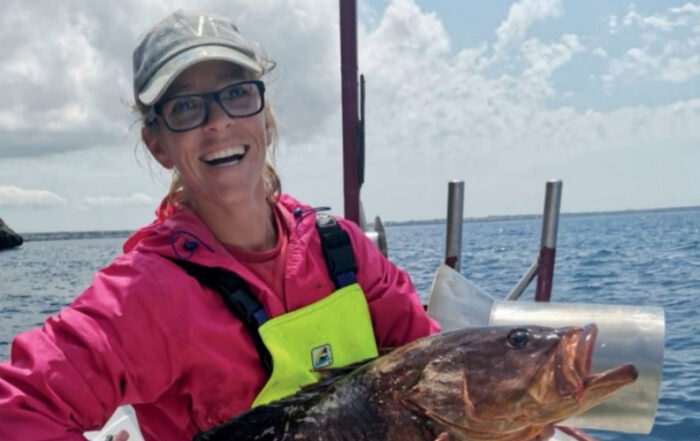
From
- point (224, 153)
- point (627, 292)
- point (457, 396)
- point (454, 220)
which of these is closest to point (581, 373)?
point (457, 396)

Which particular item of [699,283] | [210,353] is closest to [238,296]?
[210,353]

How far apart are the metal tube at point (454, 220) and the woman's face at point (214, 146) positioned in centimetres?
338

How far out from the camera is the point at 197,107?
9.51 feet

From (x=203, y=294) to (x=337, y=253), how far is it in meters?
0.72

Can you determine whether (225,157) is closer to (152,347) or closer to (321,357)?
(152,347)

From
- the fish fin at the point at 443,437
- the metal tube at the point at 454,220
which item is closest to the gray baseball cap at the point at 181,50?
the fish fin at the point at 443,437

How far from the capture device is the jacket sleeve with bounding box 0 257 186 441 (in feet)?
7.57

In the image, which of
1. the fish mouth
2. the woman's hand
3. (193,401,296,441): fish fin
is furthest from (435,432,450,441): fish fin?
the woman's hand

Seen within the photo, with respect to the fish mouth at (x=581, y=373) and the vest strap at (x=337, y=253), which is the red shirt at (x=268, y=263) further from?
the fish mouth at (x=581, y=373)

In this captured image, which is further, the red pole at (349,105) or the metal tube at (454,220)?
the metal tube at (454,220)

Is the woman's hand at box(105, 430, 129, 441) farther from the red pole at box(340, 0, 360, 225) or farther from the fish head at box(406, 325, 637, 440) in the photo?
the red pole at box(340, 0, 360, 225)

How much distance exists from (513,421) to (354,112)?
3.96 metres

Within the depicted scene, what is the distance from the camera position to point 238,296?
2.93 metres

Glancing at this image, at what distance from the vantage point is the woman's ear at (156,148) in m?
3.10
